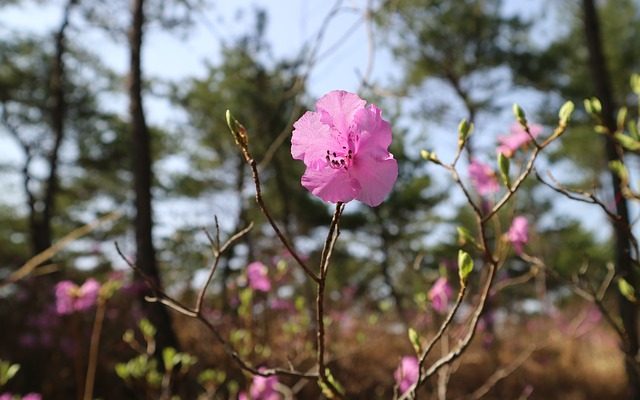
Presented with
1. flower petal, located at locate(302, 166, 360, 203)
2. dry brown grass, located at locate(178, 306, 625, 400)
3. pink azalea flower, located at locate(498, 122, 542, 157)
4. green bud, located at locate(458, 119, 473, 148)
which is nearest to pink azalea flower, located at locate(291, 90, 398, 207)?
flower petal, located at locate(302, 166, 360, 203)

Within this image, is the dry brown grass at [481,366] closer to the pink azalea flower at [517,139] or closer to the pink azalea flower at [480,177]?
the pink azalea flower at [480,177]

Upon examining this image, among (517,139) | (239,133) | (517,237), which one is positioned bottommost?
(517,237)

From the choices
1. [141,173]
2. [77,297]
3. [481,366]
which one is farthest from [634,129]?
[481,366]

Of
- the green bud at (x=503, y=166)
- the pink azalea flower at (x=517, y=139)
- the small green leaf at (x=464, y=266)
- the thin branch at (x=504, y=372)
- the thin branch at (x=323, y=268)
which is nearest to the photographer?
the thin branch at (x=323, y=268)

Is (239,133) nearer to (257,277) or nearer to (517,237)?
(517,237)

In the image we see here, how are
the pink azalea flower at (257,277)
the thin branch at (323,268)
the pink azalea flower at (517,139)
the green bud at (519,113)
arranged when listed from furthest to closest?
the pink azalea flower at (257,277) < the pink azalea flower at (517,139) < the green bud at (519,113) < the thin branch at (323,268)

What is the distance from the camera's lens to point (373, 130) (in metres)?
0.70

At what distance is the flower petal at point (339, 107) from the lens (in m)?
0.71

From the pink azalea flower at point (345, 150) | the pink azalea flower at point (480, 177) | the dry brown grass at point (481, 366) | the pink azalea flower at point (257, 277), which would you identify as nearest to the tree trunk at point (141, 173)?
the dry brown grass at point (481, 366)

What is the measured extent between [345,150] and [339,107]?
0.06 m

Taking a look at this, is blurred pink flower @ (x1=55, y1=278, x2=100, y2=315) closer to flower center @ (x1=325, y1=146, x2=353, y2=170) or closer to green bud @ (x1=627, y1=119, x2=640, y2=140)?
flower center @ (x1=325, y1=146, x2=353, y2=170)

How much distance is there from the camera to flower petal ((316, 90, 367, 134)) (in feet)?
2.31

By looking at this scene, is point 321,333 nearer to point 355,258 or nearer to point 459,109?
point 459,109

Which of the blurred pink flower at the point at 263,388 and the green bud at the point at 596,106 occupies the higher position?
the green bud at the point at 596,106
